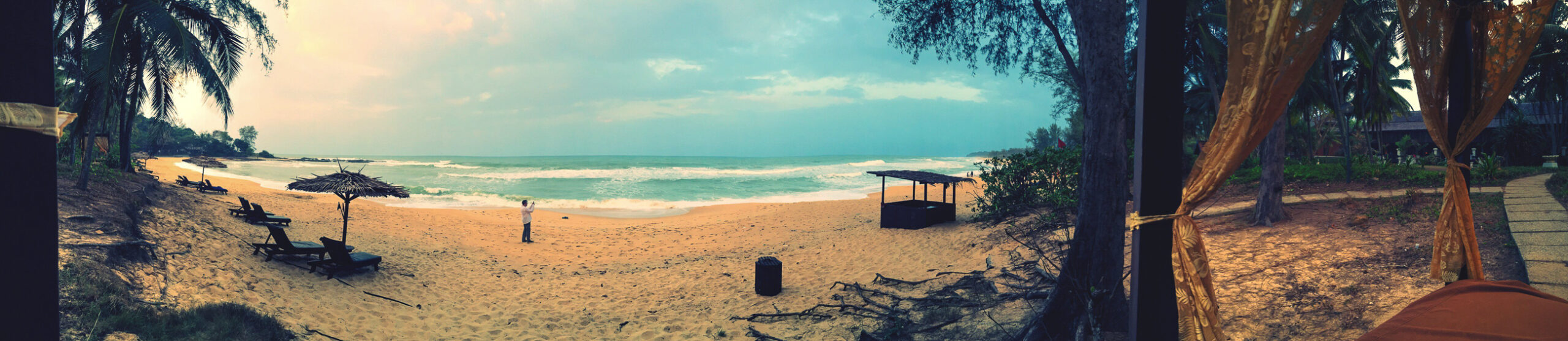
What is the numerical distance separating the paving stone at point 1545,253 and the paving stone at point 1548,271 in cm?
8

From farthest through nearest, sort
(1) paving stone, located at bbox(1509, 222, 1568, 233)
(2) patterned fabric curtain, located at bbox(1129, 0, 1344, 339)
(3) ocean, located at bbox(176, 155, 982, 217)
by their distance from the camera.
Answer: (3) ocean, located at bbox(176, 155, 982, 217), (1) paving stone, located at bbox(1509, 222, 1568, 233), (2) patterned fabric curtain, located at bbox(1129, 0, 1344, 339)

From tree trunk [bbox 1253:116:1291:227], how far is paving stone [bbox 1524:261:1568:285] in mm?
3486

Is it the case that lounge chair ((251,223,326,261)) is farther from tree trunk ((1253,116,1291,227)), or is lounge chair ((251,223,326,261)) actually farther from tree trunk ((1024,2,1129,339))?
tree trunk ((1253,116,1291,227))

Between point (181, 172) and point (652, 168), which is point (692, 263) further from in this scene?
point (652, 168)

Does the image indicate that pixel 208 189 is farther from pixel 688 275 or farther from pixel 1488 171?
pixel 1488 171

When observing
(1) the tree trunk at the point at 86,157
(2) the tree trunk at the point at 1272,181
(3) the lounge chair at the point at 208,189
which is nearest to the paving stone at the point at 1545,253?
(2) the tree trunk at the point at 1272,181

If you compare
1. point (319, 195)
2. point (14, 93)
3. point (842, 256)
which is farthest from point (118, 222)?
point (319, 195)

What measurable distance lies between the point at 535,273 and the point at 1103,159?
915 centimetres

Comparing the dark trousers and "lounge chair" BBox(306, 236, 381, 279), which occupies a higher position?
"lounge chair" BBox(306, 236, 381, 279)

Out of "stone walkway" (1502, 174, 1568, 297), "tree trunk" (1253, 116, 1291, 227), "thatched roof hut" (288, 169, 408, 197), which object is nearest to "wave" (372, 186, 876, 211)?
"thatched roof hut" (288, 169, 408, 197)

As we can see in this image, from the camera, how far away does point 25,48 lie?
197 centimetres

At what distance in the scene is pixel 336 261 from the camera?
830 cm

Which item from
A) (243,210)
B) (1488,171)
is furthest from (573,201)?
(1488,171)

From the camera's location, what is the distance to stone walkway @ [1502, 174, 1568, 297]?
4281 millimetres
